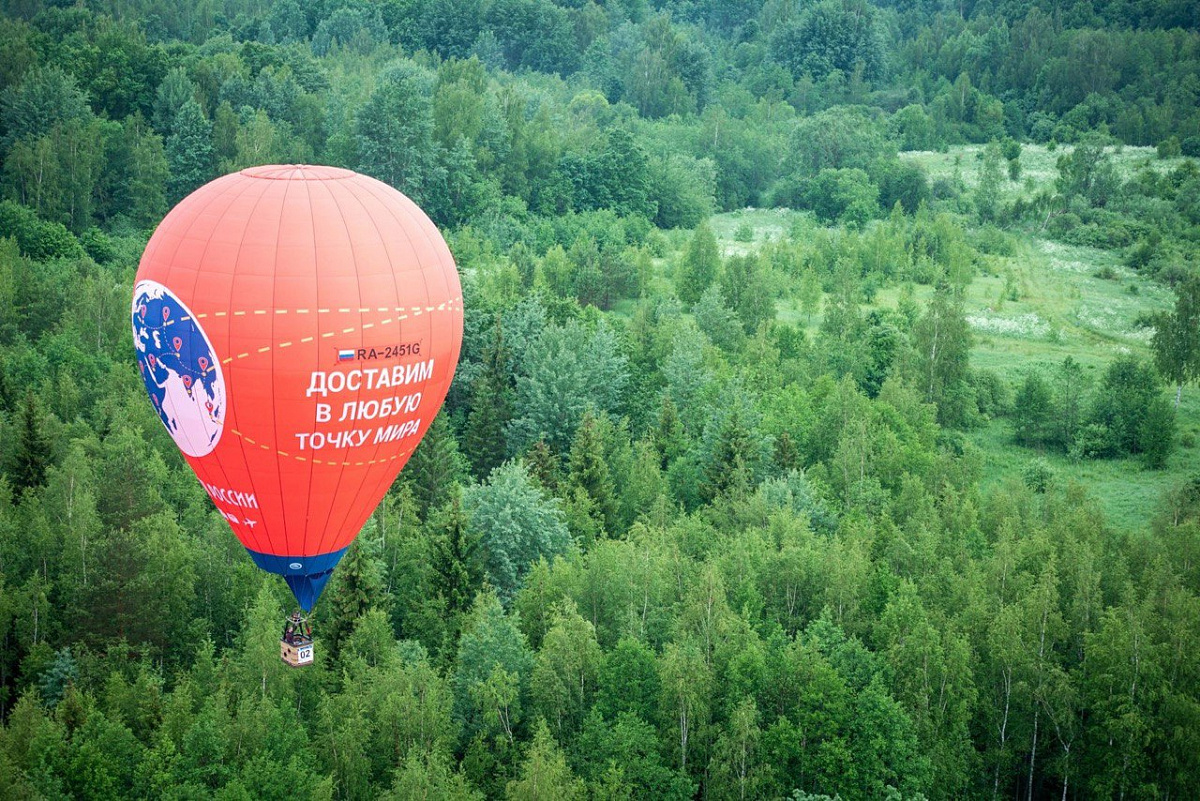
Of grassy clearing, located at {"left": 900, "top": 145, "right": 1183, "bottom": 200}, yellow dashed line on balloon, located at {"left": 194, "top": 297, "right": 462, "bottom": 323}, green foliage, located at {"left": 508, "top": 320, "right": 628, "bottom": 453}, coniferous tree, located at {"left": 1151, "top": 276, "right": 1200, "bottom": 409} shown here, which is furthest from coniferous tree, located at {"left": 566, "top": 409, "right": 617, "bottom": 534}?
grassy clearing, located at {"left": 900, "top": 145, "right": 1183, "bottom": 200}

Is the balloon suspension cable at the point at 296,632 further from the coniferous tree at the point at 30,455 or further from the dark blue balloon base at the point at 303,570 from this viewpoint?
the coniferous tree at the point at 30,455

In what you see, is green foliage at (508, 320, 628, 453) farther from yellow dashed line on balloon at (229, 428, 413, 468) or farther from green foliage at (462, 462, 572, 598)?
yellow dashed line on balloon at (229, 428, 413, 468)

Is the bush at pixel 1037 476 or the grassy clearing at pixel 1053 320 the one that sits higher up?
the bush at pixel 1037 476

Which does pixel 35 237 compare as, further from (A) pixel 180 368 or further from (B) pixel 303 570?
(B) pixel 303 570

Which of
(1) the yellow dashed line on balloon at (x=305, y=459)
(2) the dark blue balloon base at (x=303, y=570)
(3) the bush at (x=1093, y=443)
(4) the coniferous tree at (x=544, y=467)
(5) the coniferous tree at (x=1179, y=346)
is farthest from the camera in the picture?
(5) the coniferous tree at (x=1179, y=346)

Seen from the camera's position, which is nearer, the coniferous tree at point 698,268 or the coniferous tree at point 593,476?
the coniferous tree at point 593,476

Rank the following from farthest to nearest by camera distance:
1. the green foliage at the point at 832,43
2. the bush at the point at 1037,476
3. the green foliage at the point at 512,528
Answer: the green foliage at the point at 832,43, the bush at the point at 1037,476, the green foliage at the point at 512,528

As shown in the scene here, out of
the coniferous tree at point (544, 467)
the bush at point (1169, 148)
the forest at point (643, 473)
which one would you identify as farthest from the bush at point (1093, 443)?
the bush at point (1169, 148)
